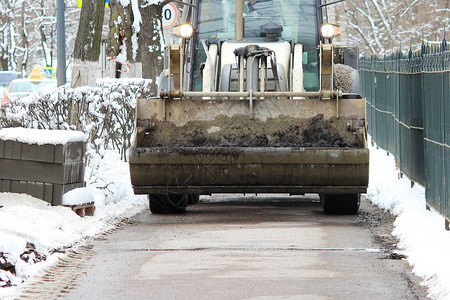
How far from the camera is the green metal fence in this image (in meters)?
9.80

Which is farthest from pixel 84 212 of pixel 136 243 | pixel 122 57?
pixel 122 57

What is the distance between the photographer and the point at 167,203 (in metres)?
11.5

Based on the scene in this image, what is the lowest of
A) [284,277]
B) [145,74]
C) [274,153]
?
[284,277]

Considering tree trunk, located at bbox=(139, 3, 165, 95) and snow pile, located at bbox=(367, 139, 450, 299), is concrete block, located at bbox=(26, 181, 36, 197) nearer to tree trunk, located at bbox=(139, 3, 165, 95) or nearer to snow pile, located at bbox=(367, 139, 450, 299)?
snow pile, located at bbox=(367, 139, 450, 299)

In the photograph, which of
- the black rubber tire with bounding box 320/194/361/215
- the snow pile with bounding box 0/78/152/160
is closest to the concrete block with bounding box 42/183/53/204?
the snow pile with bounding box 0/78/152/160

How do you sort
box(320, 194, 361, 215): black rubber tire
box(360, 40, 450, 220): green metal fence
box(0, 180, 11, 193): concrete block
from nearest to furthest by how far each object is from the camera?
box(360, 40, 450, 220): green metal fence < box(0, 180, 11, 193): concrete block < box(320, 194, 361, 215): black rubber tire

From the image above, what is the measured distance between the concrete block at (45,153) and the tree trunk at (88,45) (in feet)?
→ 26.0

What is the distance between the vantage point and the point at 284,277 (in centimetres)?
743

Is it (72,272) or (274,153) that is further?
(274,153)

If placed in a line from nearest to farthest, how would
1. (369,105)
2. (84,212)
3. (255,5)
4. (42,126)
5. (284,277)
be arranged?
(284,277), (84,212), (255,5), (42,126), (369,105)

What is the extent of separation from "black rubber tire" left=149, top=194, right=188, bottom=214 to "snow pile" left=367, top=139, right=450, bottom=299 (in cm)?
238

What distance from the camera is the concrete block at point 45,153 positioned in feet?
35.2

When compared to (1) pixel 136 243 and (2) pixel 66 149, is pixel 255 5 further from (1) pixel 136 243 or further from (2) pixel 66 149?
(1) pixel 136 243

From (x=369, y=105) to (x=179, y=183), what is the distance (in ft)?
49.2
